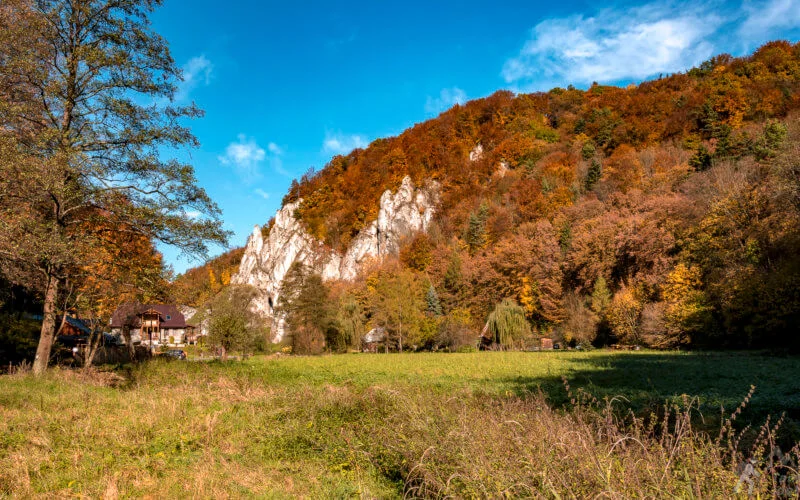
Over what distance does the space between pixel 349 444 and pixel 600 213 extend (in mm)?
54415

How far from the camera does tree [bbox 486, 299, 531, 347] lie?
4269 cm

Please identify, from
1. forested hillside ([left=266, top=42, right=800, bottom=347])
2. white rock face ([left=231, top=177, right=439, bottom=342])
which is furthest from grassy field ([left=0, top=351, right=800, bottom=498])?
white rock face ([left=231, top=177, right=439, bottom=342])

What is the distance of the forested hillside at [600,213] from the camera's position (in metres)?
29.9

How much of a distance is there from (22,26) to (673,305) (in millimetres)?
39476

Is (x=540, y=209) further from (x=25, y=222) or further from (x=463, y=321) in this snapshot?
(x=25, y=222)

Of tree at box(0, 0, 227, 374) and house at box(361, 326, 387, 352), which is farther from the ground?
tree at box(0, 0, 227, 374)

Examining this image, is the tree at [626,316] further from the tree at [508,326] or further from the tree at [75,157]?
the tree at [75,157]

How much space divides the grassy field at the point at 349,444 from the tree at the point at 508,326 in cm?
3214

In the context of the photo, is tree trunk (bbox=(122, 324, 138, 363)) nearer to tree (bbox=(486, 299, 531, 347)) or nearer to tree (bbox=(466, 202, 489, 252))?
tree (bbox=(486, 299, 531, 347))

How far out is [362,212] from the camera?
3895 inches

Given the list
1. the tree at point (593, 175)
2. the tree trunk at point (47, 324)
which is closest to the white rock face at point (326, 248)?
the tree at point (593, 175)

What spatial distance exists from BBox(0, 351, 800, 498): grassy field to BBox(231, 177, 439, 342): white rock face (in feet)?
255

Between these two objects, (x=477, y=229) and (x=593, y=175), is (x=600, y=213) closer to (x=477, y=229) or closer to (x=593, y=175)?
(x=593, y=175)

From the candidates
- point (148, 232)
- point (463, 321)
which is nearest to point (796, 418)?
point (148, 232)
